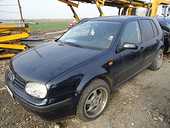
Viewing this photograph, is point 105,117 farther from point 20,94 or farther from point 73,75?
point 20,94

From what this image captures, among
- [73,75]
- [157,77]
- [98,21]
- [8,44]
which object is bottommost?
[157,77]

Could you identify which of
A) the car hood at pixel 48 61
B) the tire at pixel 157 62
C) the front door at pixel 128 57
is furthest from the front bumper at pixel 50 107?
the tire at pixel 157 62

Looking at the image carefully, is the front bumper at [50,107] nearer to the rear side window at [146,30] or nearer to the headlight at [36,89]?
the headlight at [36,89]

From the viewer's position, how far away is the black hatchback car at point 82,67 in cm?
276

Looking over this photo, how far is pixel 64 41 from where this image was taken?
4.11m

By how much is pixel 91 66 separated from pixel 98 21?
1515 mm

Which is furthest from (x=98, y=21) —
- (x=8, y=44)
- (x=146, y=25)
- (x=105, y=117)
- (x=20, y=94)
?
(x=8, y=44)

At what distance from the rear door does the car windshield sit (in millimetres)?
911

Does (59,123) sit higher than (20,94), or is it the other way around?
(20,94)

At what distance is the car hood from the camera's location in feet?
9.36

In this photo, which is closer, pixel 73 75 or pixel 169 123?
pixel 73 75

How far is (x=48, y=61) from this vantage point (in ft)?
10.4

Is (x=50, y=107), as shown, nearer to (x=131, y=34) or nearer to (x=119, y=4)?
(x=131, y=34)

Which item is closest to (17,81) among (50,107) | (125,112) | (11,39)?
(50,107)
